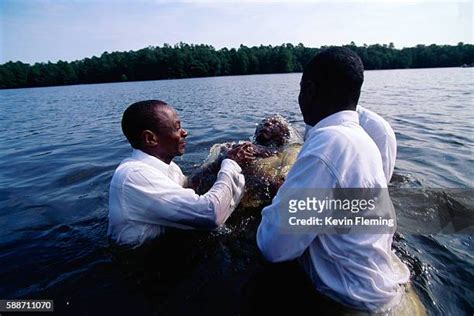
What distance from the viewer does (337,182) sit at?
221 centimetres

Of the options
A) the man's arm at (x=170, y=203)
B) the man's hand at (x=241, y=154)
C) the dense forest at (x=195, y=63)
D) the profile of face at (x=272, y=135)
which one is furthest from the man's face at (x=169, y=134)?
the dense forest at (x=195, y=63)

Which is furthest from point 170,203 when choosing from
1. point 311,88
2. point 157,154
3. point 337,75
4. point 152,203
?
point 337,75

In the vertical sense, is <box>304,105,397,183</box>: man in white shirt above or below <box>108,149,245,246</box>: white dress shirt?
above

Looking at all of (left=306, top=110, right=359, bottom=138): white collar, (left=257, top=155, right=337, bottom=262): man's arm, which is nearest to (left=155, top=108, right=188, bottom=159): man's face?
(left=257, top=155, right=337, bottom=262): man's arm

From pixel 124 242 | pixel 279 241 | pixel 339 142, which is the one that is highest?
pixel 339 142

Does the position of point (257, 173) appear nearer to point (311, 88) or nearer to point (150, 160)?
point (150, 160)

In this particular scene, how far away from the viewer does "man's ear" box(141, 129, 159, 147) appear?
3936mm

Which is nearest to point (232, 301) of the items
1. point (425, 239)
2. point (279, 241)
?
point (279, 241)

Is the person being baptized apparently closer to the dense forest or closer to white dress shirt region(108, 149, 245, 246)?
white dress shirt region(108, 149, 245, 246)

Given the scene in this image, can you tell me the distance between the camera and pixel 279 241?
245 cm

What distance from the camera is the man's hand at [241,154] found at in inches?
180

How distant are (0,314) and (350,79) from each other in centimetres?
379

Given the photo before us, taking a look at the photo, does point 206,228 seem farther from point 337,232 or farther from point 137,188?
point 337,232

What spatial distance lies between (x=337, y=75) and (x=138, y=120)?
7.61ft
